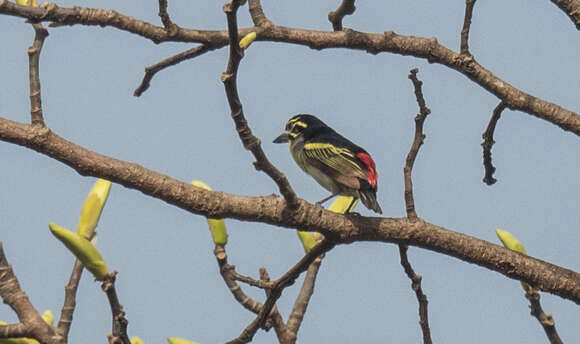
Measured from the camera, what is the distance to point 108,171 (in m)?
4.69

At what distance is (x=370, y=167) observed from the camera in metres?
7.62

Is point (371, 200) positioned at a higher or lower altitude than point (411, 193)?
higher

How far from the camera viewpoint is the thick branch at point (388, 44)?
21.4 ft

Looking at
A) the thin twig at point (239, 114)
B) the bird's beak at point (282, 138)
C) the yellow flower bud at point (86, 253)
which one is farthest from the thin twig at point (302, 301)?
the bird's beak at point (282, 138)

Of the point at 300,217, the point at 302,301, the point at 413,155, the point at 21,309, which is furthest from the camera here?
the point at 302,301

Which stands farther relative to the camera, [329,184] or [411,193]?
[329,184]

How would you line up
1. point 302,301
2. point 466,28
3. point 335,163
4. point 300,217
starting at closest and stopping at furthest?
point 300,217, point 302,301, point 466,28, point 335,163

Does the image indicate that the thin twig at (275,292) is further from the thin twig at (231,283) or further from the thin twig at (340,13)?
the thin twig at (340,13)

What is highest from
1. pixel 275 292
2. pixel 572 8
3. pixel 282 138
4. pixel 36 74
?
pixel 572 8

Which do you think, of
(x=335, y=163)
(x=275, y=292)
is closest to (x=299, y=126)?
(x=335, y=163)

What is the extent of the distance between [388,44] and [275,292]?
2595mm

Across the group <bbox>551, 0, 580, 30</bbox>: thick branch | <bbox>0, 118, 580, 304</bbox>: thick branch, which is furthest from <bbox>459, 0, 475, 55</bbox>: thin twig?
<bbox>0, 118, 580, 304</bbox>: thick branch

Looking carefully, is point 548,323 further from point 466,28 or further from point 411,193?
point 466,28

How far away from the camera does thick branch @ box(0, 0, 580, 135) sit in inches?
257
